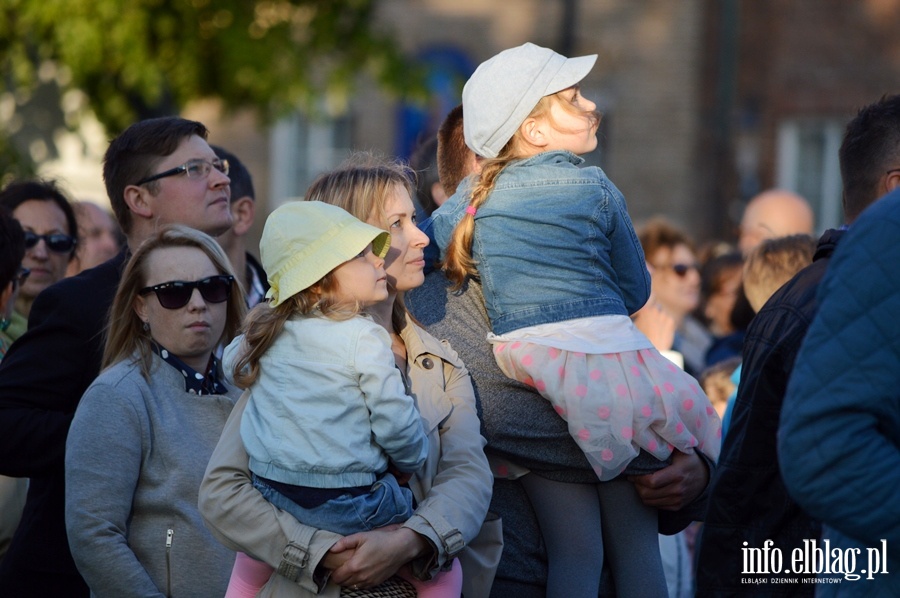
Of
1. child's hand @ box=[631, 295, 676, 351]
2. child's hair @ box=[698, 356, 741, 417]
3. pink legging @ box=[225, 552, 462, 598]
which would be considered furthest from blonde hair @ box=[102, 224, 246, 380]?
child's hair @ box=[698, 356, 741, 417]

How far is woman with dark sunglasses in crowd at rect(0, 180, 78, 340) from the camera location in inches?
224

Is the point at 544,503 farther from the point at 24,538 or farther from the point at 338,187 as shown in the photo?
the point at 24,538

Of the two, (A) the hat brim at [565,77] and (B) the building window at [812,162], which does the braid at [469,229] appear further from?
(B) the building window at [812,162]

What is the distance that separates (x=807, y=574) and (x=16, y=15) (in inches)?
392

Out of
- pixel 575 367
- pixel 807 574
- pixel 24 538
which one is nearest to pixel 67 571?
pixel 24 538

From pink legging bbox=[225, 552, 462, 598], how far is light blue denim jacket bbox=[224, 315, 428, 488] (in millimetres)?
313

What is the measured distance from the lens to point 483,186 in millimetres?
3670

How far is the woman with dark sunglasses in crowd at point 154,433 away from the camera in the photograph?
11.8ft

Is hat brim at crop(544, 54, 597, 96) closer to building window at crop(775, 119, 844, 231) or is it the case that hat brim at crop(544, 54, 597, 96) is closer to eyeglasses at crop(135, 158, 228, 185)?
eyeglasses at crop(135, 158, 228, 185)

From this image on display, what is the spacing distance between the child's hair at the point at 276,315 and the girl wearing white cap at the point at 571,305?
526 millimetres

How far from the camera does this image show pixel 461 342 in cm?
370

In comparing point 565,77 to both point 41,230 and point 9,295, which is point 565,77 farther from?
point 41,230

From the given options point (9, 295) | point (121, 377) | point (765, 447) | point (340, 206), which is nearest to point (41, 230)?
point (9, 295)

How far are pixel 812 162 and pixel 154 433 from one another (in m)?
15.5
